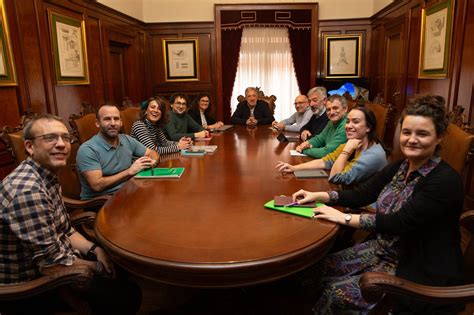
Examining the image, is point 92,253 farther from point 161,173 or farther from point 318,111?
point 318,111

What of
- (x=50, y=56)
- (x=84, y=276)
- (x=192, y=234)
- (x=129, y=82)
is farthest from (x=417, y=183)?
(x=129, y=82)

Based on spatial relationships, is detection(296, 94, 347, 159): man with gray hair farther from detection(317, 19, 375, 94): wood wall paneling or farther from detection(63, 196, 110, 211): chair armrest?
detection(317, 19, 375, 94): wood wall paneling

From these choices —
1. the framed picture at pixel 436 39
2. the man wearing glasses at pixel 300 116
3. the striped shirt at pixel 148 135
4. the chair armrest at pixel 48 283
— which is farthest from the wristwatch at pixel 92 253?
→ the framed picture at pixel 436 39

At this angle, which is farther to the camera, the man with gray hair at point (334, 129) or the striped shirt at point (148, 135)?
the striped shirt at point (148, 135)

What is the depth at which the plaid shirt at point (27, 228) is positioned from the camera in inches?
43.1

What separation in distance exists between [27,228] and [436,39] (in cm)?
328

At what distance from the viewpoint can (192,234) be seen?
120cm

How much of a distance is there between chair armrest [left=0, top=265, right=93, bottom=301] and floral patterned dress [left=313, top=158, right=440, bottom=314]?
34.3 inches

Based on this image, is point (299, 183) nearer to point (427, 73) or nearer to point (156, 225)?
point (156, 225)

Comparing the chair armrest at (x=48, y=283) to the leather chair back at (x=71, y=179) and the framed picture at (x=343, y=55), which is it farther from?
the framed picture at (x=343, y=55)

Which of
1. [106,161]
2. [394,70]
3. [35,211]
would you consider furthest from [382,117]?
[35,211]

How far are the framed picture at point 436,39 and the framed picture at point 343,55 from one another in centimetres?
192

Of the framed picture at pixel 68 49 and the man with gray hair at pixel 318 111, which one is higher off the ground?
the framed picture at pixel 68 49

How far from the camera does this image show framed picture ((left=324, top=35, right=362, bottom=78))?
5105mm
